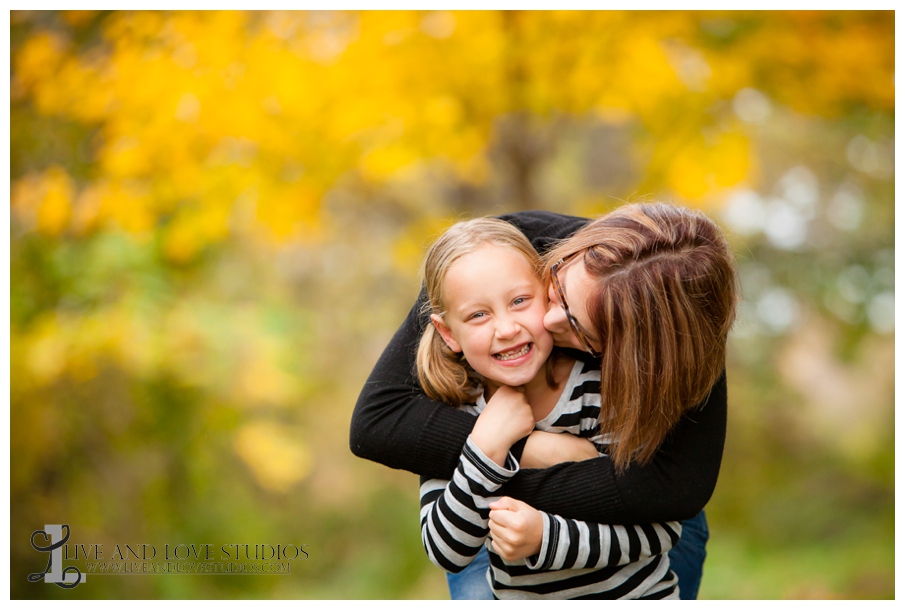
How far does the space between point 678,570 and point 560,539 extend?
0.59m

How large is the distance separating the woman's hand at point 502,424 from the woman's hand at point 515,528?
3.7 inches

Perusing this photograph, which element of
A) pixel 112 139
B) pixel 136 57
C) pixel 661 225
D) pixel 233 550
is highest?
pixel 136 57

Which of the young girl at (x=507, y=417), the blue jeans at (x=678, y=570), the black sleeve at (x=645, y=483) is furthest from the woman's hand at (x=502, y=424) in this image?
the blue jeans at (x=678, y=570)

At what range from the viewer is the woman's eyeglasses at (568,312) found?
1.62 m

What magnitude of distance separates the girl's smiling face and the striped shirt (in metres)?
0.14

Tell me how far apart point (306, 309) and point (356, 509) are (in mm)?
1440

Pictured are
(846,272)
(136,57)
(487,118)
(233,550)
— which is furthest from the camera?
(846,272)

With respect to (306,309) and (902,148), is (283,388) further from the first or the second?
(902,148)

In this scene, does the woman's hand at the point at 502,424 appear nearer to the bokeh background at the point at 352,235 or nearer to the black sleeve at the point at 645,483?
the black sleeve at the point at 645,483

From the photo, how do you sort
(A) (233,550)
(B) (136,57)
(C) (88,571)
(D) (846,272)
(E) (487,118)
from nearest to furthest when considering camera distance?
(B) (136,57)
(E) (487,118)
(C) (88,571)
(A) (233,550)
(D) (846,272)

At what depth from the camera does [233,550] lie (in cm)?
497

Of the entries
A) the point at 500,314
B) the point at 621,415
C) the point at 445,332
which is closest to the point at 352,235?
the point at 445,332

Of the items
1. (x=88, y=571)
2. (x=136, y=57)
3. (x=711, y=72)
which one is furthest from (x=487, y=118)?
(x=88, y=571)

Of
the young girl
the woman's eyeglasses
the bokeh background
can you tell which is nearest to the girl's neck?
the young girl
